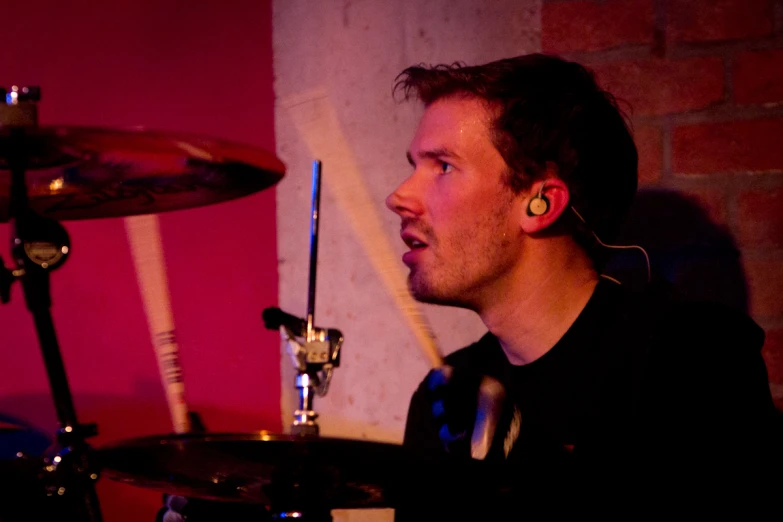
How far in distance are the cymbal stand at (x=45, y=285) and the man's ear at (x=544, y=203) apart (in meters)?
0.74

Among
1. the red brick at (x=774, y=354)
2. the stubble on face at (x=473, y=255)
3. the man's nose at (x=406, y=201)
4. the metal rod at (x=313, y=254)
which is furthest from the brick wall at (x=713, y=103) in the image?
the metal rod at (x=313, y=254)

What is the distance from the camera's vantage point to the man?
41.1 inches

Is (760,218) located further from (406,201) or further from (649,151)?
(406,201)

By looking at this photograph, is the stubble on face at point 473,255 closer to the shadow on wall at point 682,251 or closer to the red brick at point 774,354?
the shadow on wall at point 682,251

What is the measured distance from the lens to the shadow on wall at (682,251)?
132 cm

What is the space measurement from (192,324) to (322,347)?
797mm

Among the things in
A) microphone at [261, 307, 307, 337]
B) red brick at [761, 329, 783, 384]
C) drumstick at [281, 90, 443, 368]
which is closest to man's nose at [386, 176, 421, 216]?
drumstick at [281, 90, 443, 368]

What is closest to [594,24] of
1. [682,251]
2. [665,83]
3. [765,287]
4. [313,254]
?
[665,83]

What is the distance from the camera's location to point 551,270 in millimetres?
1296

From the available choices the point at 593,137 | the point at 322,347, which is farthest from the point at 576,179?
the point at 322,347

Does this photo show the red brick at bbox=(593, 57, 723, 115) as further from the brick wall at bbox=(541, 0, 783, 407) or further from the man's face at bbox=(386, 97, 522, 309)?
the man's face at bbox=(386, 97, 522, 309)

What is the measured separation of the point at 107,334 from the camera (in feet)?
4.95

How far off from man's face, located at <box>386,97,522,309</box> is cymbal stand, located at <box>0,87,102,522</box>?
25.3 inches

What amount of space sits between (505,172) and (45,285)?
0.74 m
